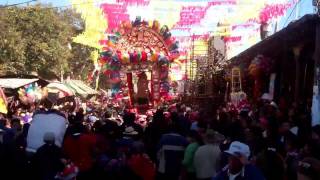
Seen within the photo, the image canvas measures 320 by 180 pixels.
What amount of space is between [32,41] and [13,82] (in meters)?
12.9

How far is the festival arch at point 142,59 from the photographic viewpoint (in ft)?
106

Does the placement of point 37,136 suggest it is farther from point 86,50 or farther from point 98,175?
point 86,50

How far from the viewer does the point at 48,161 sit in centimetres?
840

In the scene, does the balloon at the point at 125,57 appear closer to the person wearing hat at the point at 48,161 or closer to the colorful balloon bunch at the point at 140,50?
the colorful balloon bunch at the point at 140,50

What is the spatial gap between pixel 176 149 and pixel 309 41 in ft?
17.8

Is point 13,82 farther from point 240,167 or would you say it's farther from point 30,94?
point 240,167

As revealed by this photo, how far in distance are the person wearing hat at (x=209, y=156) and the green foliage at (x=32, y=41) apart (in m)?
26.3

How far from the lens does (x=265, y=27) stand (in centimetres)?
2569

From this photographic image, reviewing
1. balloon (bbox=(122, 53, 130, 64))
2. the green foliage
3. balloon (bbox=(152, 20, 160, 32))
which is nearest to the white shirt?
balloon (bbox=(122, 53, 130, 64))

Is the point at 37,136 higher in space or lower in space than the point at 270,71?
lower

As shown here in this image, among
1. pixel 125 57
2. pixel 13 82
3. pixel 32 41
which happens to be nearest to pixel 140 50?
pixel 125 57

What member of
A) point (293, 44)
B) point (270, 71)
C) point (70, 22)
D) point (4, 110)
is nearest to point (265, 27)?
point (270, 71)

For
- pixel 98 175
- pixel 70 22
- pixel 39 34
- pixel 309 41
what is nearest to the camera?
pixel 98 175

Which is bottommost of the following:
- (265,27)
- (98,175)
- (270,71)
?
(98,175)
